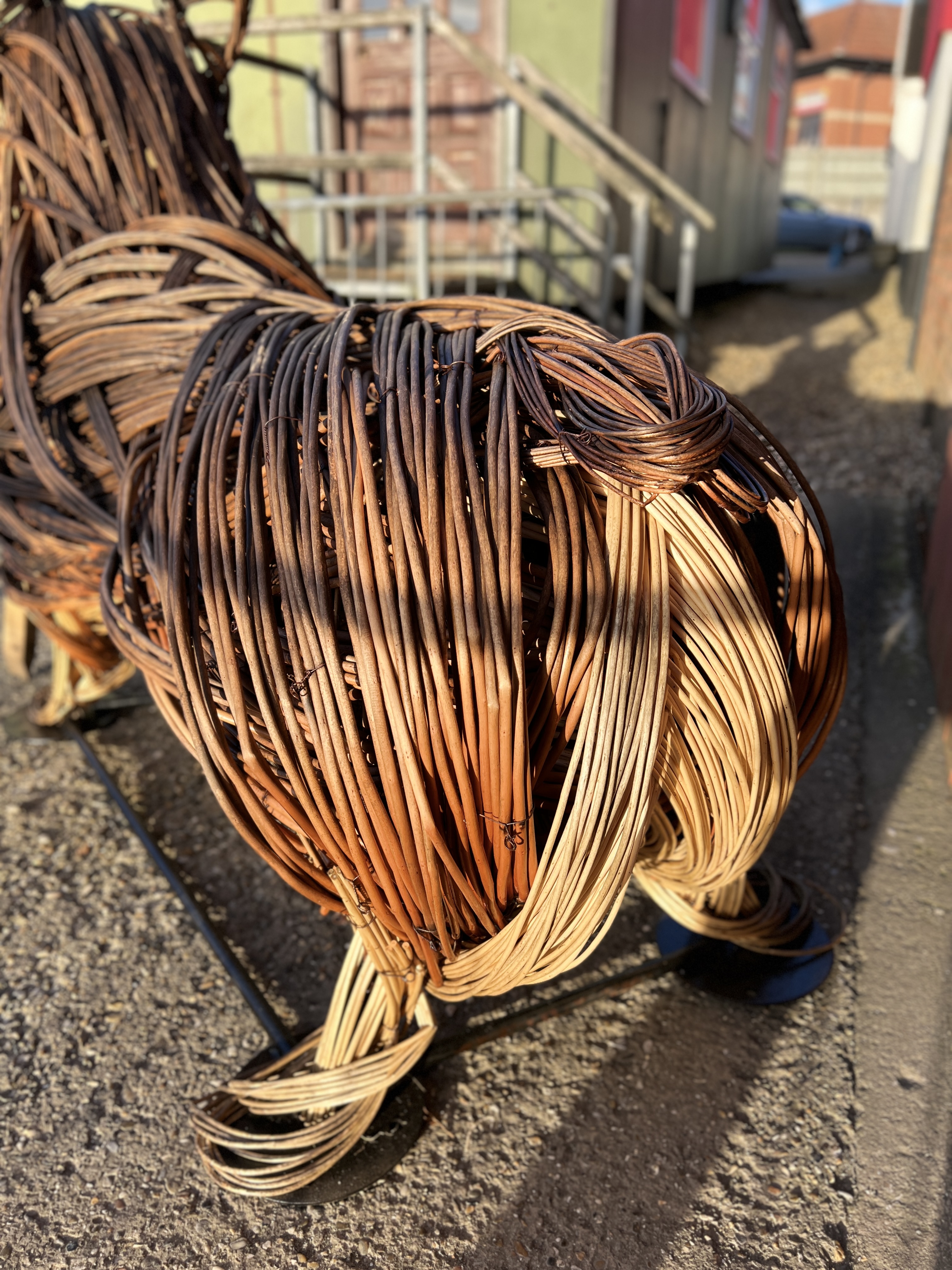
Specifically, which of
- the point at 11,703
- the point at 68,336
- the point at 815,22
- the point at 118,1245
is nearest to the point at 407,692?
the point at 118,1245

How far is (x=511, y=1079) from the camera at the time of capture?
1.56 m

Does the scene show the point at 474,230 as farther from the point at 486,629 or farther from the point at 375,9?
the point at 486,629

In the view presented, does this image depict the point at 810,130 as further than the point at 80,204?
Yes

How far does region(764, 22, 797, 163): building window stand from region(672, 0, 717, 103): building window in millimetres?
4310

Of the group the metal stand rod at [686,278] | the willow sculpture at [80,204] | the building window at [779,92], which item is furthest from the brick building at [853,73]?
the willow sculpture at [80,204]

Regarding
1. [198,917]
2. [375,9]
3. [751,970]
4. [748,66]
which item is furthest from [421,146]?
[748,66]

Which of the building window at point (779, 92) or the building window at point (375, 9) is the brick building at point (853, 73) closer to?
the building window at point (779, 92)

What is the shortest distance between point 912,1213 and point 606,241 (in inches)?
199

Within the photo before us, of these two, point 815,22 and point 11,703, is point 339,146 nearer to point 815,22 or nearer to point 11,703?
point 11,703

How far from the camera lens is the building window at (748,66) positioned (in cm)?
999

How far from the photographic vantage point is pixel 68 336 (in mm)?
1810

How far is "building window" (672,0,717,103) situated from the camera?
7527 millimetres

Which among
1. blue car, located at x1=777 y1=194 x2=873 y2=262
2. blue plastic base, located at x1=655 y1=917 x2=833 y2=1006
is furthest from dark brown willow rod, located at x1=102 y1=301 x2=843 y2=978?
blue car, located at x1=777 y1=194 x2=873 y2=262

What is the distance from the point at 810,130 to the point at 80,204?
3697 cm
